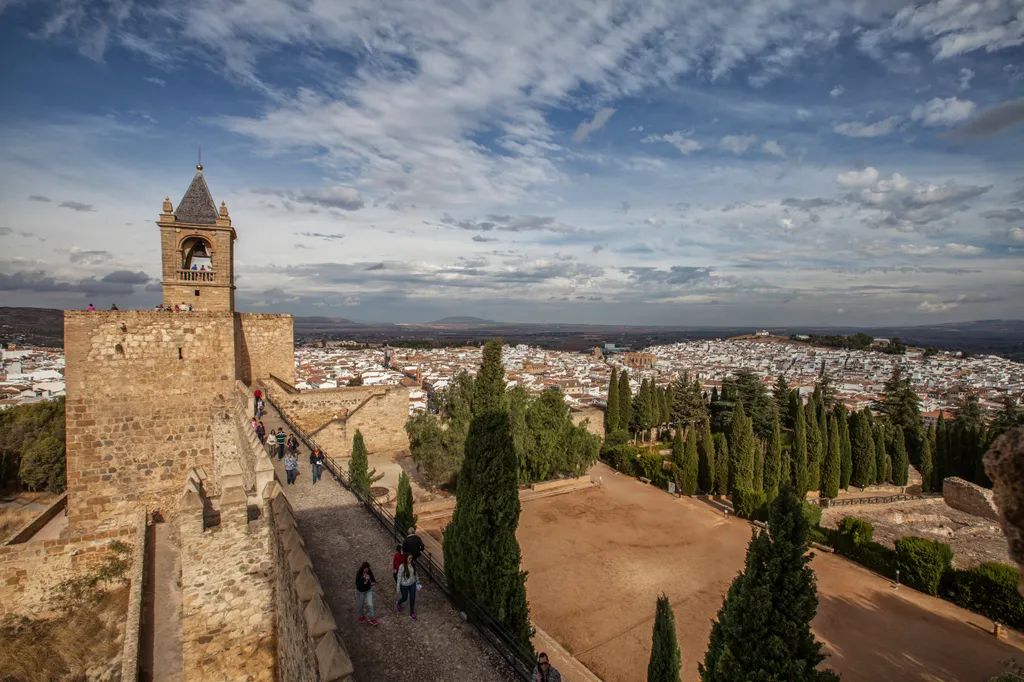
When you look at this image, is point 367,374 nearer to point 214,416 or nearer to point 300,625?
point 214,416

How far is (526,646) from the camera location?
6.78 m

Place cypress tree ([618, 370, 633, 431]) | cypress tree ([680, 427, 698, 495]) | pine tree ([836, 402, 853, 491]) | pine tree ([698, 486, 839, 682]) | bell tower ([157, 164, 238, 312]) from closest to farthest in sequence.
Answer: pine tree ([698, 486, 839, 682]), bell tower ([157, 164, 238, 312]), cypress tree ([680, 427, 698, 495]), pine tree ([836, 402, 853, 491]), cypress tree ([618, 370, 633, 431])

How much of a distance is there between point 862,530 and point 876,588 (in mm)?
2337

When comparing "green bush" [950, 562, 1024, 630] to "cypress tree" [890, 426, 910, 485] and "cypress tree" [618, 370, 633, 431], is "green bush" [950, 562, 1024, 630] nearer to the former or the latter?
"cypress tree" [890, 426, 910, 485]

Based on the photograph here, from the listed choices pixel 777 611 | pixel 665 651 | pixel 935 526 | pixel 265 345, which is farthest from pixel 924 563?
pixel 265 345

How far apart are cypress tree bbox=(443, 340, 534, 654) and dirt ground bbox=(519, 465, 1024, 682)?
499cm

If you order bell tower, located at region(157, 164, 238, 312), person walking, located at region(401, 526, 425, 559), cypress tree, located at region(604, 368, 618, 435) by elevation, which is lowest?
cypress tree, located at region(604, 368, 618, 435)

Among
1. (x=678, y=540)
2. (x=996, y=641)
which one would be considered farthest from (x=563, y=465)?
(x=996, y=641)

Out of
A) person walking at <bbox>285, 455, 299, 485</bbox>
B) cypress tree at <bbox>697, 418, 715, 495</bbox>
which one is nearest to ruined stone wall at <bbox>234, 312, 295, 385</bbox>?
person walking at <bbox>285, 455, 299, 485</bbox>

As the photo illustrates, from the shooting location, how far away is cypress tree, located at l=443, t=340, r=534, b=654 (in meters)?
6.91

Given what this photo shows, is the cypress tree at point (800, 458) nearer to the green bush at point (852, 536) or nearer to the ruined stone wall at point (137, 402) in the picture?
the green bush at point (852, 536)

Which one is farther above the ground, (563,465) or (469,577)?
(469,577)

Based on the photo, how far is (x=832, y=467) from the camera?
2456cm

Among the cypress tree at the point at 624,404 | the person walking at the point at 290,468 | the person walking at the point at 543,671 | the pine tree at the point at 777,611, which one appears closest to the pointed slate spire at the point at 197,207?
the person walking at the point at 290,468
